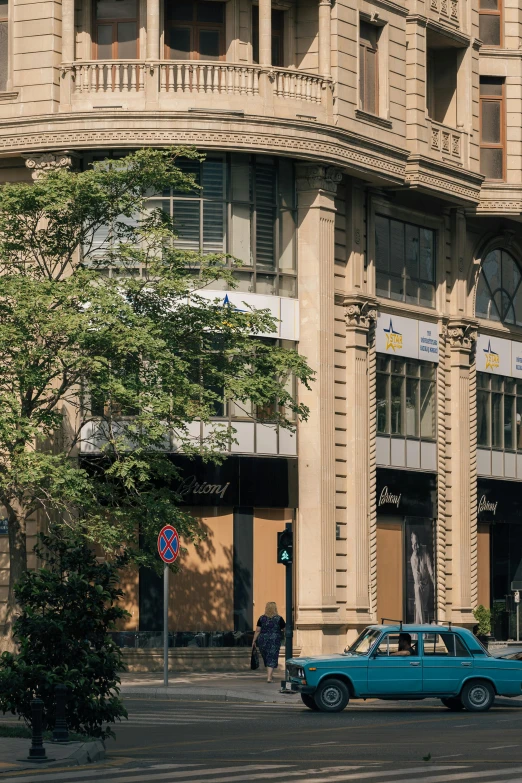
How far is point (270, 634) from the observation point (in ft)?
113

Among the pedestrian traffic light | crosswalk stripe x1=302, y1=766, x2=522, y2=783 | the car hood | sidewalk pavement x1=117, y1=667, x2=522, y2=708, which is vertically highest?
the pedestrian traffic light

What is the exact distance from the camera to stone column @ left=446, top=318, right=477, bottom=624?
4562cm

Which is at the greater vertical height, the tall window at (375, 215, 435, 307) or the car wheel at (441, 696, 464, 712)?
the tall window at (375, 215, 435, 307)

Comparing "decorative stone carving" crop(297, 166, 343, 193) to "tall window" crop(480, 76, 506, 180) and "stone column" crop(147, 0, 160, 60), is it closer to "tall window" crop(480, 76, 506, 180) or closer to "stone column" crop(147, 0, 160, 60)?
"stone column" crop(147, 0, 160, 60)

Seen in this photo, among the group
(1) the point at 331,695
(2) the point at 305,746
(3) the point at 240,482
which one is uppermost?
(3) the point at 240,482

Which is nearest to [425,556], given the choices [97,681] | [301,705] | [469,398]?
[469,398]

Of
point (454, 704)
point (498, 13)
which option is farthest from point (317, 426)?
point (498, 13)

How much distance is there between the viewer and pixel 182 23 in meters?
40.2

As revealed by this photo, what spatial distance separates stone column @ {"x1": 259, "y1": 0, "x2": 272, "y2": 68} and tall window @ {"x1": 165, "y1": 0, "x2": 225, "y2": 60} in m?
1.40

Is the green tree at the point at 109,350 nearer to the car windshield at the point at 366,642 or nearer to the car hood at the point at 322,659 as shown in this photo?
the car hood at the point at 322,659

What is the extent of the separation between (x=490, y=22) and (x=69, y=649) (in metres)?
32.2

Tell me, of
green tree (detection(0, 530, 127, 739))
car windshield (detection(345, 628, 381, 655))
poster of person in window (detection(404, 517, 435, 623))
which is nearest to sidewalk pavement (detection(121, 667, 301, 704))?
car windshield (detection(345, 628, 381, 655))

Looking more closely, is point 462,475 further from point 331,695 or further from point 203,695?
point 331,695

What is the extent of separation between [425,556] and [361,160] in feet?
36.5
